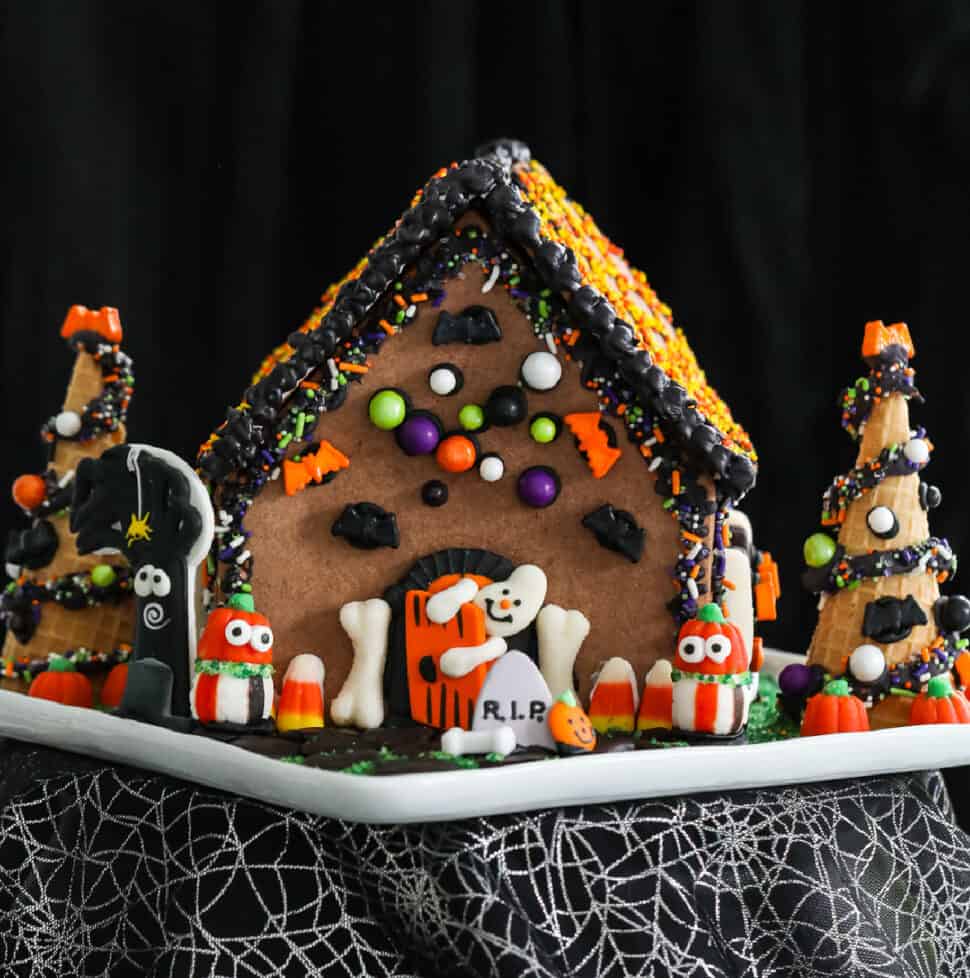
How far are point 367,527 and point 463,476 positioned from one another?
0.14 meters

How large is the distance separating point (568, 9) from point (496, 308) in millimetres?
1171

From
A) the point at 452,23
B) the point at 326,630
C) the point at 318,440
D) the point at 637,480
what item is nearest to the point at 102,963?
the point at 326,630

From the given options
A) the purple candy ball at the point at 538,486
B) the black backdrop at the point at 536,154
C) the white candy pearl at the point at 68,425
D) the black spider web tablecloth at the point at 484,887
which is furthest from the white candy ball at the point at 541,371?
the black backdrop at the point at 536,154

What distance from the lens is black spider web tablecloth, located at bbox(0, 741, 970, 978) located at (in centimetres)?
132

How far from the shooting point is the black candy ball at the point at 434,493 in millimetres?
1722

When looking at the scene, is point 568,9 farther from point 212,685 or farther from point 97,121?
point 212,685

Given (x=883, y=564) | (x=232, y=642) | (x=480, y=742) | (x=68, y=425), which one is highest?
(x=68, y=425)

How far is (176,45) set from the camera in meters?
2.56

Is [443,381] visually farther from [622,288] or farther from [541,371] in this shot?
[622,288]

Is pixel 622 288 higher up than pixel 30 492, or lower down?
higher up

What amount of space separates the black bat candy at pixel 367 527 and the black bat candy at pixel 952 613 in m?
0.71

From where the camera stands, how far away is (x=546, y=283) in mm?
1705

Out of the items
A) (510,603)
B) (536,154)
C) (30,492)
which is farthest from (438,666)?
(536,154)

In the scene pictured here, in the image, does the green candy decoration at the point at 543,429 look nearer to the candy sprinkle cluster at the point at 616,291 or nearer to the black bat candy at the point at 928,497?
the candy sprinkle cluster at the point at 616,291
